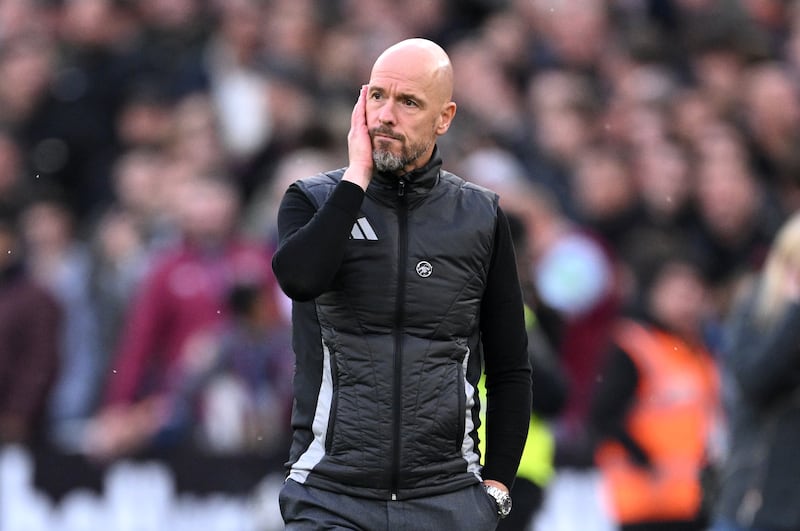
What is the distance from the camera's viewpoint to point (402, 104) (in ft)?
17.3

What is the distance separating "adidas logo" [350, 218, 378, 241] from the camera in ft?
17.1

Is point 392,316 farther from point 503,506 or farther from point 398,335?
point 503,506

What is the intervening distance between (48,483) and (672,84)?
232 inches

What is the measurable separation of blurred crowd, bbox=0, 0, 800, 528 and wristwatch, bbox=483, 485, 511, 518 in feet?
10.6

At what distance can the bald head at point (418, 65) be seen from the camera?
17.2 feet

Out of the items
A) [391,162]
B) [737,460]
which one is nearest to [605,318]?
[737,460]

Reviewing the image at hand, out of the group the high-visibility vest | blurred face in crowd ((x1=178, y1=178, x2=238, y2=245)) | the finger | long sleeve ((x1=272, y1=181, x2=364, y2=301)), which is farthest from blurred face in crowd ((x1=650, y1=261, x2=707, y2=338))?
long sleeve ((x1=272, y1=181, x2=364, y2=301))

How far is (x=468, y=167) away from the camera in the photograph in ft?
38.5

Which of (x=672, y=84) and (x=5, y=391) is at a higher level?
(x=672, y=84)

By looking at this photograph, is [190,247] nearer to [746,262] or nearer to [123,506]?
[123,506]

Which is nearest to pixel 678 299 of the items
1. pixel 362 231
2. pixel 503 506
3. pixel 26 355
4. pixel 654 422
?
pixel 654 422

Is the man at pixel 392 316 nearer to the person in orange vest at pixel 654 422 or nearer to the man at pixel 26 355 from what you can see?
the person in orange vest at pixel 654 422

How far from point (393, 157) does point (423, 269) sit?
1.16ft

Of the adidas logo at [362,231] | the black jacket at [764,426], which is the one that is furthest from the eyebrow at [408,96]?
the black jacket at [764,426]
